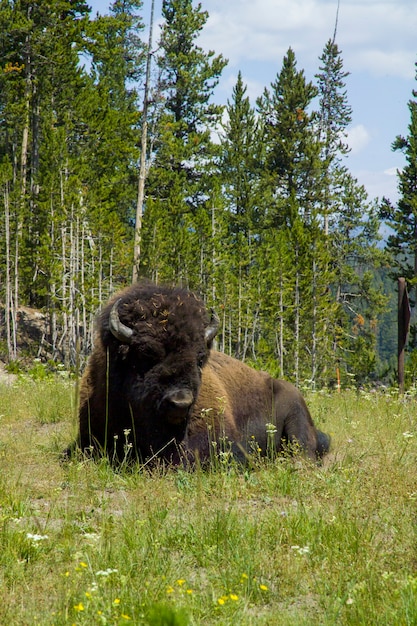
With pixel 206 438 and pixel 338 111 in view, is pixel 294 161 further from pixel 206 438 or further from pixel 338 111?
pixel 206 438

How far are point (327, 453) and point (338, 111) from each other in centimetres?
4829

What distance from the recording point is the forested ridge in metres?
30.7

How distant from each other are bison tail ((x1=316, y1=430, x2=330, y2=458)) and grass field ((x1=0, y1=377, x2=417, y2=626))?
1.46m

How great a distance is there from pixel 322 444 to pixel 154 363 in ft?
7.86

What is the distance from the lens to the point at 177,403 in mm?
5461

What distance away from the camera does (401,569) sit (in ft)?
10.3

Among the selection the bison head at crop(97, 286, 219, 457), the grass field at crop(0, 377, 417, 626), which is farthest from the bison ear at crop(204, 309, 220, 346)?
the grass field at crop(0, 377, 417, 626)

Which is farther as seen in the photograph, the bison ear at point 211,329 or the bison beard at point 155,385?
the bison ear at point 211,329

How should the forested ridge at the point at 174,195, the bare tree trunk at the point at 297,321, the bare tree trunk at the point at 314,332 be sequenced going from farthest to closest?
the bare tree trunk at the point at 314,332 < the bare tree trunk at the point at 297,321 < the forested ridge at the point at 174,195

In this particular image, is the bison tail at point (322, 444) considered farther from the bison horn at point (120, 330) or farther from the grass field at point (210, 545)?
the bison horn at point (120, 330)

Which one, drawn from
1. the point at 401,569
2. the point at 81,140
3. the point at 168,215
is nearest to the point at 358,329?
the point at 168,215

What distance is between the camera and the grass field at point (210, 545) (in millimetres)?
2822

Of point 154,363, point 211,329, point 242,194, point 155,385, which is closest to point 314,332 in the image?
point 242,194

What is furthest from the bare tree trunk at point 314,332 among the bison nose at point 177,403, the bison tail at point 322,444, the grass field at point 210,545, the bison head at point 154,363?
the grass field at point 210,545
